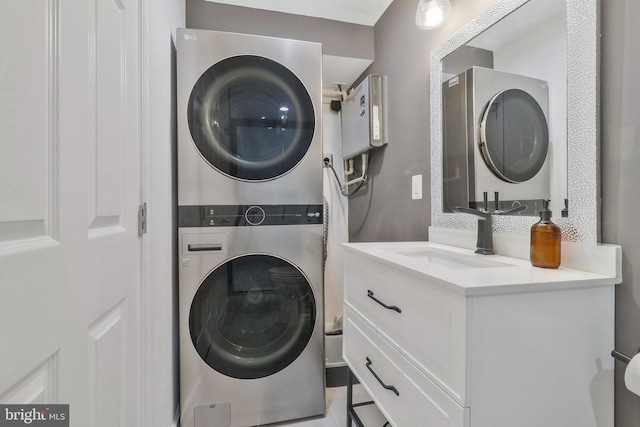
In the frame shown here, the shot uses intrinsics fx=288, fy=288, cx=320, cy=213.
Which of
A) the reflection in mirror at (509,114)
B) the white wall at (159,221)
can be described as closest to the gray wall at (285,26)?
the white wall at (159,221)

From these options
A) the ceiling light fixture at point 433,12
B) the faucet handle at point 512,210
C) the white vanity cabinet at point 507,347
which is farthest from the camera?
the ceiling light fixture at point 433,12

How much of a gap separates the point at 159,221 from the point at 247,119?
0.65 m

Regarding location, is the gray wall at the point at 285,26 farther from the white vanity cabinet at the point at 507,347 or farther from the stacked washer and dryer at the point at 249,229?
the white vanity cabinet at the point at 507,347

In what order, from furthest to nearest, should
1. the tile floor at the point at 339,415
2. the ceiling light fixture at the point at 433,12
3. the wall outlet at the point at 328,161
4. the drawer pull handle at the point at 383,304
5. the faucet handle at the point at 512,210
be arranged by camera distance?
the wall outlet at the point at 328,161 → the tile floor at the point at 339,415 → the ceiling light fixture at the point at 433,12 → the faucet handle at the point at 512,210 → the drawer pull handle at the point at 383,304

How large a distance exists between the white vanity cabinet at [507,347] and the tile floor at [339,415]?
825mm

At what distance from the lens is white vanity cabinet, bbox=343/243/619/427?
61 centimetres

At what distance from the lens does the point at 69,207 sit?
21.0 inches

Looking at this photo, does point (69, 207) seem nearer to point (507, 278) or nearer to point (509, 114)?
point (507, 278)

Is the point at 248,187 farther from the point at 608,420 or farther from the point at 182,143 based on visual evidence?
the point at 608,420

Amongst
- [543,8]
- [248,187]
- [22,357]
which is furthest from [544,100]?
[22,357]

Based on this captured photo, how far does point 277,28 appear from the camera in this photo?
6.09 ft

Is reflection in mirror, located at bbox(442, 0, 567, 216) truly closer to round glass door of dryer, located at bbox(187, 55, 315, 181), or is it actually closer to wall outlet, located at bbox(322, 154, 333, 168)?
round glass door of dryer, located at bbox(187, 55, 315, 181)

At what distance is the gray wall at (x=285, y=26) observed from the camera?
1.75 metres

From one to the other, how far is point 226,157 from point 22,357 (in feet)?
3.68
